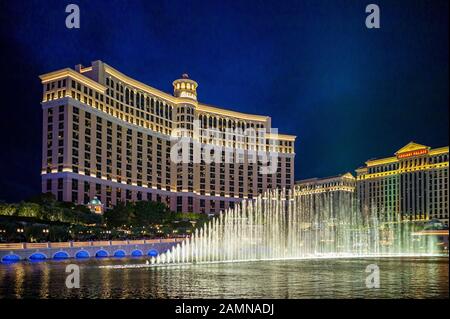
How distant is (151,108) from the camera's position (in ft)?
438

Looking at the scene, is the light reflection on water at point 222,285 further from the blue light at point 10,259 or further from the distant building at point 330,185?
the distant building at point 330,185

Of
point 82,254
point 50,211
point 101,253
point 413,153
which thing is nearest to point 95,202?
point 50,211

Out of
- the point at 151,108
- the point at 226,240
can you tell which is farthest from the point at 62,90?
the point at 226,240

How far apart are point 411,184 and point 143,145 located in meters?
77.8

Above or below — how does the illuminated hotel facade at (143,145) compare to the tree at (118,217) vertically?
above

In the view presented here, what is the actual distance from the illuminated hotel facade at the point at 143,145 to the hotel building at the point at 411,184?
92.5 ft

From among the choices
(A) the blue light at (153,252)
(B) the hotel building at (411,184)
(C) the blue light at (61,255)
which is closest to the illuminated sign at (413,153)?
(B) the hotel building at (411,184)

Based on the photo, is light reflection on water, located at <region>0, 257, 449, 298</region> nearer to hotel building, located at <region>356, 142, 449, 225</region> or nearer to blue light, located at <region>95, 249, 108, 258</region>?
blue light, located at <region>95, 249, 108, 258</region>

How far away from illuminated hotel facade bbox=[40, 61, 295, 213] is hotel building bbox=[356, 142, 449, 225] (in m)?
28.2

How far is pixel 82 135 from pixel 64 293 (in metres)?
84.8

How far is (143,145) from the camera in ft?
421

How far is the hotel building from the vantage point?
13350 centimetres

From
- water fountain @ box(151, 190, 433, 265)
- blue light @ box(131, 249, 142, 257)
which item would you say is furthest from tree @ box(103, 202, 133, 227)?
blue light @ box(131, 249, 142, 257)

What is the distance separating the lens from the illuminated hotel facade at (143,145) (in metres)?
103
